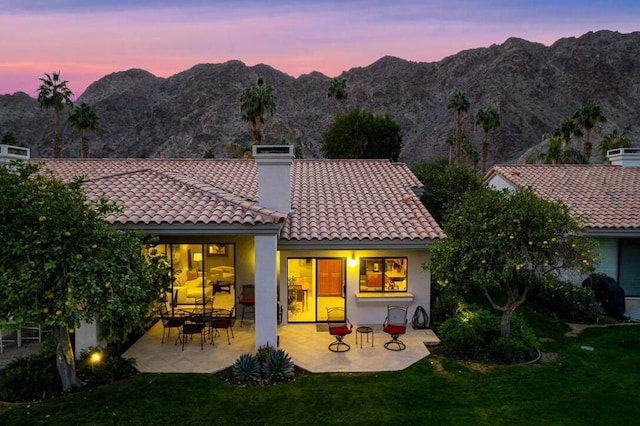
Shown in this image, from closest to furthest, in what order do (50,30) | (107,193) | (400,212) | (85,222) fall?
(85,222) → (107,193) → (400,212) → (50,30)

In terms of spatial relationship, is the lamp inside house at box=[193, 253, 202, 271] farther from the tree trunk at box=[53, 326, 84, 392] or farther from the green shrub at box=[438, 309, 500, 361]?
the green shrub at box=[438, 309, 500, 361]

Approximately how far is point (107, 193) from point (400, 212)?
941cm

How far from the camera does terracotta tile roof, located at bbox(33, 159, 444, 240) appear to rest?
479 inches

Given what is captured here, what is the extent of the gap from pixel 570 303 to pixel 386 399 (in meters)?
9.54

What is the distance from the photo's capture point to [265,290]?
37.8 ft

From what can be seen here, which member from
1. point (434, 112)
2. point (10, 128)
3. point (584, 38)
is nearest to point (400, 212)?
point (434, 112)

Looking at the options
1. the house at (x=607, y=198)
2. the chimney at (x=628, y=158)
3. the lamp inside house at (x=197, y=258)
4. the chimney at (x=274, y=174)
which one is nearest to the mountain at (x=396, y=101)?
the chimney at (x=628, y=158)

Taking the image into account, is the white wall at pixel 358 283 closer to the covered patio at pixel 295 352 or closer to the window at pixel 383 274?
the window at pixel 383 274

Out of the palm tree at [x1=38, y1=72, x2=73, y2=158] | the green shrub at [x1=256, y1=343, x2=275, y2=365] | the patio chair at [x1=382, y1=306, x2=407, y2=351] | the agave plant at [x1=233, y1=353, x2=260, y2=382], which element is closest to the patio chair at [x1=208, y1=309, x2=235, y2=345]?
the green shrub at [x1=256, y1=343, x2=275, y2=365]

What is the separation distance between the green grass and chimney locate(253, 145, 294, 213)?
5220 millimetres

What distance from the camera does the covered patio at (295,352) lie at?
11.2 metres

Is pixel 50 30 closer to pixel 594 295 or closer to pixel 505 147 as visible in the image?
pixel 594 295

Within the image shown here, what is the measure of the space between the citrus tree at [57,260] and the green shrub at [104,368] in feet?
8.05

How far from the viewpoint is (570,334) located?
45.5 feet
